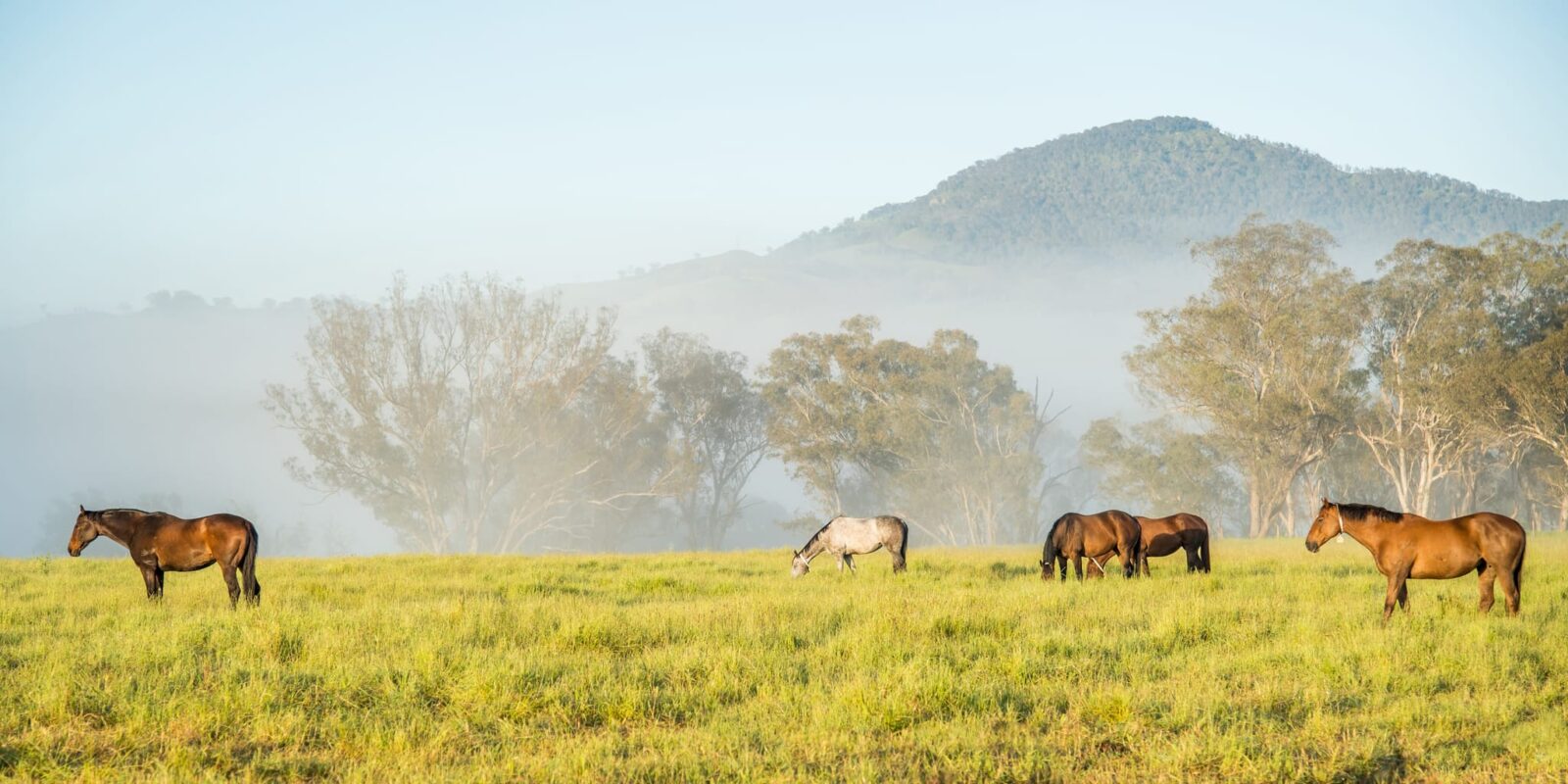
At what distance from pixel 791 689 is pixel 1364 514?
28.7 feet

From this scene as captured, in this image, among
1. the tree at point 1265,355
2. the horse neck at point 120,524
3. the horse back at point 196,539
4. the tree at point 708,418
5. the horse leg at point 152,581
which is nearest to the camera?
the horse back at point 196,539

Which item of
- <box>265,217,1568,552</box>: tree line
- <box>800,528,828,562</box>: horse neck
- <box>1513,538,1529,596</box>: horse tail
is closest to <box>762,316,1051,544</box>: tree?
<box>265,217,1568,552</box>: tree line

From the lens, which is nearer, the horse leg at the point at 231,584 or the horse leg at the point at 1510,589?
the horse leg at the point at 1510,589

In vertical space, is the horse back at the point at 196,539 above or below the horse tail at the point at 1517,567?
above

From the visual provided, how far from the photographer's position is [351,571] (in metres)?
22.2

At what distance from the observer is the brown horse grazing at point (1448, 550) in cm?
1319

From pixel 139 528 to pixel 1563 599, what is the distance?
749 inches

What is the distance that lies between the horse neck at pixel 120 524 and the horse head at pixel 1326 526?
603 inches

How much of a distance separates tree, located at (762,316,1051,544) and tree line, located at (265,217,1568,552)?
0.17 m

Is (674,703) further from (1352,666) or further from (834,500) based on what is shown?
(834,500)

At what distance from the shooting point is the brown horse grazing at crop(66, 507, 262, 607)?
48.4ft

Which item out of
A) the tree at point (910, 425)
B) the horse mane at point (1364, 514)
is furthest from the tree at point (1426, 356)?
the horse mane at point (1364, 514)

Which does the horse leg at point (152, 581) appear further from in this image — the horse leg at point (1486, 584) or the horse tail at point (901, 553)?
the horse leg at point (1486, 584)

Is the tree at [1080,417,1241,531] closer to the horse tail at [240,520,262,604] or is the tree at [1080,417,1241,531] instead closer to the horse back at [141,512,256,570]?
the horse tail at [240,520,262,604]
